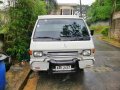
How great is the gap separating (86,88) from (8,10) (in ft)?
16.4

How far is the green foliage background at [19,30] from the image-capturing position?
873cm

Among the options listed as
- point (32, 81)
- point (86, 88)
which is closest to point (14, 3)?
point (32, 81)

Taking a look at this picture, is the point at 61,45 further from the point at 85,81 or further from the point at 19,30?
the point at 19,30

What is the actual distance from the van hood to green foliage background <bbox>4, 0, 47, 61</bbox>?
2.43m

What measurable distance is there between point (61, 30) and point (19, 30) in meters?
2.47

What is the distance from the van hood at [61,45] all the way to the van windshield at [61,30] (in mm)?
219

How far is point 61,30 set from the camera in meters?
7.05

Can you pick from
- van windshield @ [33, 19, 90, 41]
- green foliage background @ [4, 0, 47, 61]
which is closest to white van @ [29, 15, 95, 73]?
van windshield @ [33, 19, 90, 41]

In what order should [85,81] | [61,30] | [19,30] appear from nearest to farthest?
[85,81] < [61,30] < [19,30]

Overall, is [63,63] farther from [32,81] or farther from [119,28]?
[119,28]

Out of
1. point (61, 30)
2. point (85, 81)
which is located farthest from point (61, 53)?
point (85, 81)

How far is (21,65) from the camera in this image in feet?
27.4

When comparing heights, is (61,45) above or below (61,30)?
below

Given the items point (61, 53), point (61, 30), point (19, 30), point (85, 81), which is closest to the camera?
point (61, 53)
